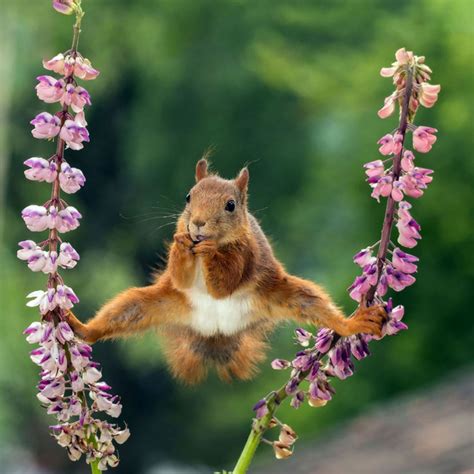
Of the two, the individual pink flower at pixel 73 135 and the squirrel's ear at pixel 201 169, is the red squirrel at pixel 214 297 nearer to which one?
the squirrel's ear at pixel 201 169

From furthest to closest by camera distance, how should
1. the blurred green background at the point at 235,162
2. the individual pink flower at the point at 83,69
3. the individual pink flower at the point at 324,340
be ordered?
the blurred green background at the point at 235,162 < the individual pink flower at the point at 324,340 < the individual pink flower at the point at 83,69

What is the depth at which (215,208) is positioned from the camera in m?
1.06

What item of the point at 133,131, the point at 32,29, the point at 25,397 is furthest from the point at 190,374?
the point at 32,29

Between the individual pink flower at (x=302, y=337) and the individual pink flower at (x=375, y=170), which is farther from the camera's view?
the individual pink flower at (x=302, y=337)

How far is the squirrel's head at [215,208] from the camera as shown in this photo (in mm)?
1053

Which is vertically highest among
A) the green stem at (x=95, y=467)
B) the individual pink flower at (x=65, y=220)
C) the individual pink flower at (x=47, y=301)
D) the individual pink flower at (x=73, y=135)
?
the individual pink flower at (x=73, y=135)

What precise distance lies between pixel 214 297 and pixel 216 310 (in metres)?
0.02

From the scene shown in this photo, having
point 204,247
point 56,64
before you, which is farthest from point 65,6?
point 204,247

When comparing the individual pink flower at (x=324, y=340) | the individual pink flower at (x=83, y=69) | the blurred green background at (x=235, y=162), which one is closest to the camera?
the individual pink flower at (x=83, y=69)

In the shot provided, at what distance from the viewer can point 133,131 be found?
31.5ft

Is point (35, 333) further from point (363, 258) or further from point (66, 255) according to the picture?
point (363, 258)

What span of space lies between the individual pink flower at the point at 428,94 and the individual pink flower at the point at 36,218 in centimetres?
35

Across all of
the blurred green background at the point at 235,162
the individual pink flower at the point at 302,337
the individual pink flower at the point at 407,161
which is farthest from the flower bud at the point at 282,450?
the blurred green background at the point at 235,162

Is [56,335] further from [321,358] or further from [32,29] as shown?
[32,29]
